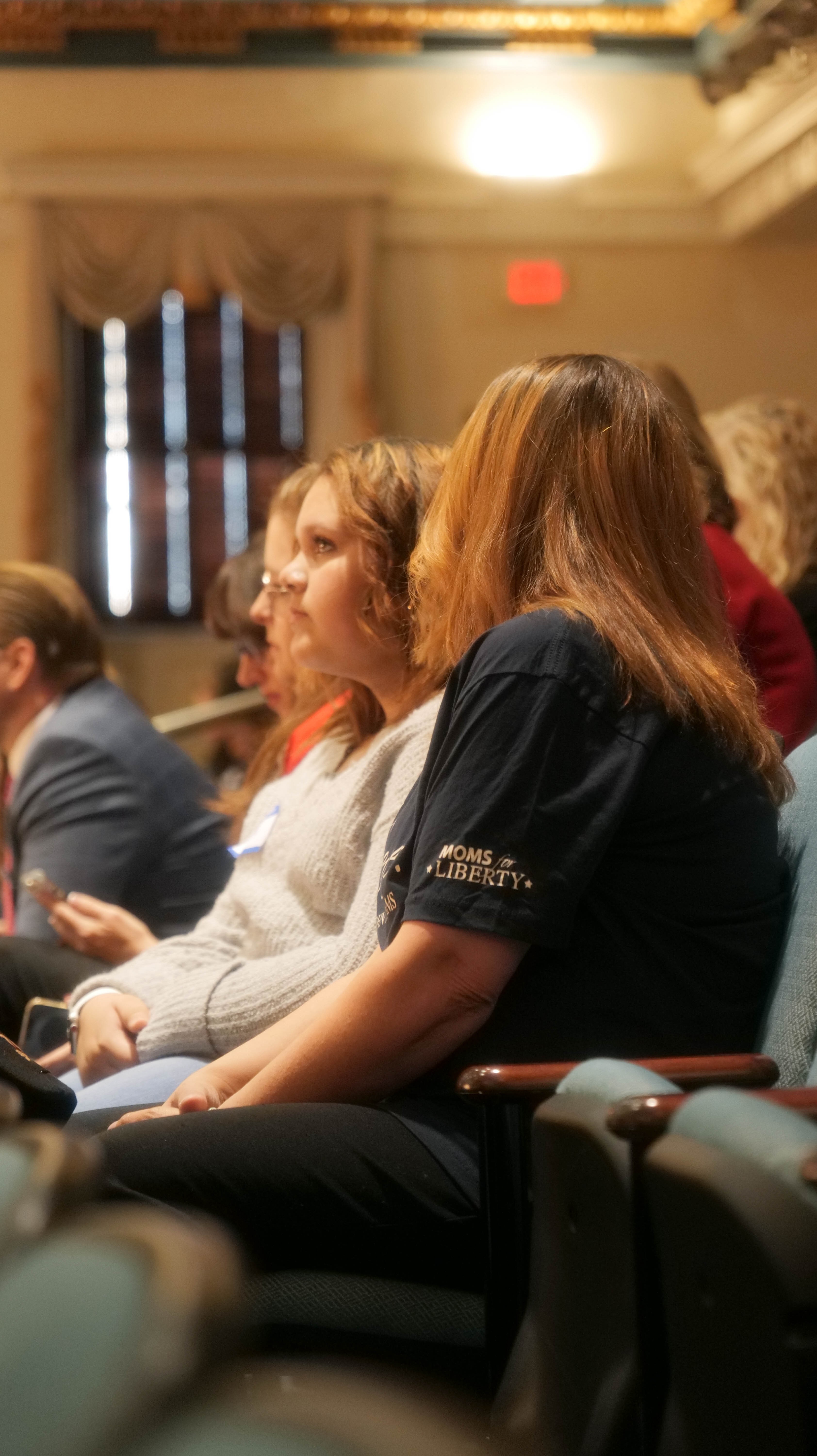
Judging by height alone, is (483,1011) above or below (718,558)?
below

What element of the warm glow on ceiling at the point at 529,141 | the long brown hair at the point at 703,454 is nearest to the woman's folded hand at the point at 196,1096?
the long brown hair at the point at 703,454

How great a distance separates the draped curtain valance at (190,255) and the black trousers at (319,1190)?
6590 mm

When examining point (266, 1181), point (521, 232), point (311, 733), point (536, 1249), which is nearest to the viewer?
point (536, 1249)

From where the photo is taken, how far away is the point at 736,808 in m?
1.26

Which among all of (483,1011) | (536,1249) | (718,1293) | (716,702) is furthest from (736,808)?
(718,1293)

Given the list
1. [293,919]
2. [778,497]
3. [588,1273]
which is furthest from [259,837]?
[778,497]

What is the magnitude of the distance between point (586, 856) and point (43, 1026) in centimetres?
127

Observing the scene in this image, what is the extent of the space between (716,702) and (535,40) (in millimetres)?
6755

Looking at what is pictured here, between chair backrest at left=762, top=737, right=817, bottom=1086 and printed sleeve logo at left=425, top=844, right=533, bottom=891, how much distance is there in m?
0.26

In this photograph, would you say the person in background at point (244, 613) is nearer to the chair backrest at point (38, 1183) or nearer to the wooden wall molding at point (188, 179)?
the chair backrest at point (38, 1183)

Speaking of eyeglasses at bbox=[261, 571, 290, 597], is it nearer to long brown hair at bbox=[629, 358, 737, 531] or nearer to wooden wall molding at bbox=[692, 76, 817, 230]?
long brown hair at bbox=[629, 358, 737, 531]

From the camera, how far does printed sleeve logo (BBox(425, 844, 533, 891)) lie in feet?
3.81

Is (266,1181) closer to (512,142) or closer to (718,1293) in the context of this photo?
(718,1293)

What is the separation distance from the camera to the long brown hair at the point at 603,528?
1.27 meters
